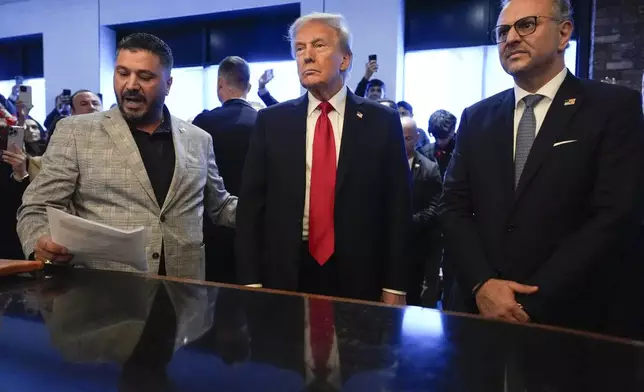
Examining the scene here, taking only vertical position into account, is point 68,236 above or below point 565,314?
above

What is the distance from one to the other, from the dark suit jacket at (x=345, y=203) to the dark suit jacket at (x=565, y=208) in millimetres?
263

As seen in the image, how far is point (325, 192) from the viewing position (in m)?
1.58

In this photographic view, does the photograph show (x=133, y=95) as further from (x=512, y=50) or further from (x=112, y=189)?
(x=512, y=50)

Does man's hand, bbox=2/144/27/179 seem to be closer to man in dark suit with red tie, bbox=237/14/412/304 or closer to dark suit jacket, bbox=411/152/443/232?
man in dark suit with red tie, bbox=237/14/412/304

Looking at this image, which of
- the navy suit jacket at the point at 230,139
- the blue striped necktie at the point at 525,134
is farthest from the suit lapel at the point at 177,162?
the blue striped necktie at the point at 525,134

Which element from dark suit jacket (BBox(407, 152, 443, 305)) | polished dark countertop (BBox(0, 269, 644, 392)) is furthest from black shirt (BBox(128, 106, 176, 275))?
dark suit jacket (BBox(407, 152, 443, 305))

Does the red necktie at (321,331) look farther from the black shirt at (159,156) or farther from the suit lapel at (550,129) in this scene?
the black shirt at (159,156)

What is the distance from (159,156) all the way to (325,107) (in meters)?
0.52

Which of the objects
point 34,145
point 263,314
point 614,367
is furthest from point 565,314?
point 34,145

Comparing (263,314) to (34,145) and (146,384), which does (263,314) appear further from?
(34,145)

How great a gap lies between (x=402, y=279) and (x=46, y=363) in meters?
1.08

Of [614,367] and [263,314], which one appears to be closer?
[614,367]

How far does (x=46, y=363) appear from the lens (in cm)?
69

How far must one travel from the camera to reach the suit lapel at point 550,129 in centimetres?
132
